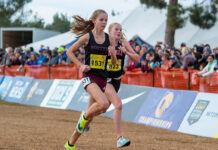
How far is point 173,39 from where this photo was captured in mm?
24266

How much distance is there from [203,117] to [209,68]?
1.90 metres

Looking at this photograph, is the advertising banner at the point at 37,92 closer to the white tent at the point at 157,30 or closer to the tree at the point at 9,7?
the white tent at the point at 157,30

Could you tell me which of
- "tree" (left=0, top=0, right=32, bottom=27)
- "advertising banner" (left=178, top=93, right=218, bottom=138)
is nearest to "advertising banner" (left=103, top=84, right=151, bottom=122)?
"advertising banner" (left=178, top=93, right=218, bottom=138)

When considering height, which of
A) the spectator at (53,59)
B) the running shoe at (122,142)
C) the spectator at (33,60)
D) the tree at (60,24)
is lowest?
the tree at (60,24)

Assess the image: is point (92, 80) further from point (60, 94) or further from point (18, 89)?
point (18, 89)

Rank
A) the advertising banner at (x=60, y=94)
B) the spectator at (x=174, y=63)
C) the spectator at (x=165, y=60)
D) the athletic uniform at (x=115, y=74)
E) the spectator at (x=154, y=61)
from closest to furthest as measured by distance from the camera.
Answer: the athletic uniform at (x=115, y=74), the spectator at (x=174, y=63), the spectator at (x=165, y=60), the spectator at (x=154, y=61), the advertising banner at (x=60, y=94)

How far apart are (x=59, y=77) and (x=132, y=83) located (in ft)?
15.9

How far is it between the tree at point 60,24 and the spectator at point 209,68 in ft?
426

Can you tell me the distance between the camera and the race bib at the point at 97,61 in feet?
21.6

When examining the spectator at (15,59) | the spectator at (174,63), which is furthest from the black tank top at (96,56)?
the spectator at (15,59)

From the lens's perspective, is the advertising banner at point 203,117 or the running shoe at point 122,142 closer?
the running shoe at point 122,142

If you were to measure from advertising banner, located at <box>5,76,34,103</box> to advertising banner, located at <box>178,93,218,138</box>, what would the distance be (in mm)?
10272

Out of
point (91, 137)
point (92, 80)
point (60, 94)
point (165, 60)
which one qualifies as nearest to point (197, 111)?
point (91, 137)

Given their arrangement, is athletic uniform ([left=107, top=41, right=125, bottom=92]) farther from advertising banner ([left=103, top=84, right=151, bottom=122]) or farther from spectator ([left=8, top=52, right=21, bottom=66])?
spectator ([left=8, top=52, right=21, bottom=66])
